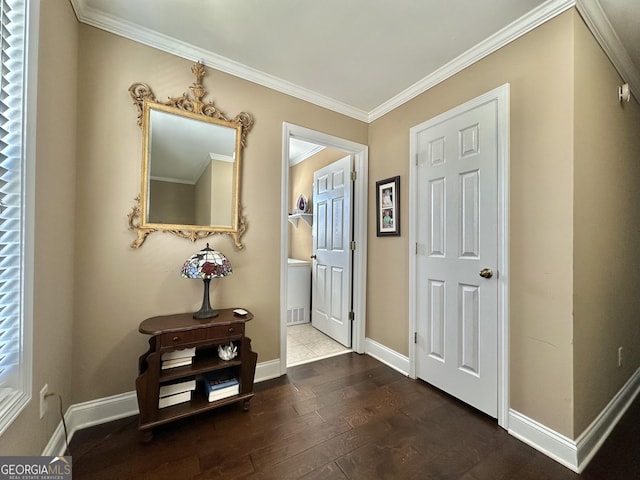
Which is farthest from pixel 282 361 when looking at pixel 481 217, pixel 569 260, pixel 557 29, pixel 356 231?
Answer: pixel 557 29

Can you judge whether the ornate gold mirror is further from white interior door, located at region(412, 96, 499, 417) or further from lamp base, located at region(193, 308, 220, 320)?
white interior door, located at region(412, 96, 499, 417)

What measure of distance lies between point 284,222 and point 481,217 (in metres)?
1.49

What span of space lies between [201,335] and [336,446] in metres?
1.01

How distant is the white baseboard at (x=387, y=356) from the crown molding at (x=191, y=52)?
2.36 meters

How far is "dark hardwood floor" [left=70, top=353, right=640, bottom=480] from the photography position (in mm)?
1270

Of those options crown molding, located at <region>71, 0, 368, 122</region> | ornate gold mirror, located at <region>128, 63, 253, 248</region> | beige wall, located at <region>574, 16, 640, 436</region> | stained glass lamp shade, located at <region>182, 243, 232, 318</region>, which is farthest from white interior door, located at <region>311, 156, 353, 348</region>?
beige wall, located at <region>574, 16, 640, 436</region>

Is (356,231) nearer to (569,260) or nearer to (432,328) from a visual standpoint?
(432,328)

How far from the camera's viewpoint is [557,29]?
1.42 metres

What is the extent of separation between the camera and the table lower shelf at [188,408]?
1433mm

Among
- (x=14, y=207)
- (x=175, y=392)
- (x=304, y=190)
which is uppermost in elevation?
(x=304, y=190)

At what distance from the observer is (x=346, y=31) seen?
1.64 metres

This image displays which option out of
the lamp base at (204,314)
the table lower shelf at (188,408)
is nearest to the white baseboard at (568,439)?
the table lower shelf at (188,408)

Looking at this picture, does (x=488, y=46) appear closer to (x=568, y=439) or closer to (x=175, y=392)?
(x=568, y=439)

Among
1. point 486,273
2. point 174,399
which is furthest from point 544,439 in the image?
point 174,399
